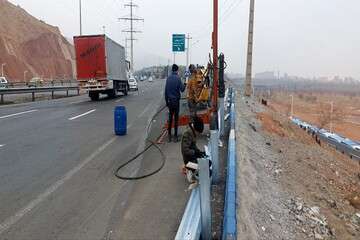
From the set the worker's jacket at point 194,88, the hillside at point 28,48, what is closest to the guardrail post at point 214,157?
the worker's jacket at point 194,88

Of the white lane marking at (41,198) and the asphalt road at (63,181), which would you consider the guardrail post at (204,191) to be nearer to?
the asphalt road at (63,181)

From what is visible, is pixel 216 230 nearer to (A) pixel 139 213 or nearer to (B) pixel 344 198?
(A) pixel 139 213

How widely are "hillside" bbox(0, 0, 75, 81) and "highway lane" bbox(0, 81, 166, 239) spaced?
2125 inches

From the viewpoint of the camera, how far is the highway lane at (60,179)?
5777mm

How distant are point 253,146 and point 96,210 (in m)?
6.98

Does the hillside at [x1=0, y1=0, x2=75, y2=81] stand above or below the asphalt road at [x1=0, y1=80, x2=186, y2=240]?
above

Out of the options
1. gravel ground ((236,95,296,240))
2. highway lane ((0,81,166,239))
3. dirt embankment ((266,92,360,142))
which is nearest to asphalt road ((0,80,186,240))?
highway lane ((0,81,166,239))

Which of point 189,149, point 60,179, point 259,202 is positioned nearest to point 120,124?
point 60,179

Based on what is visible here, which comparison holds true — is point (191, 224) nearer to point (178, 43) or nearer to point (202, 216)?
point (202, 216)

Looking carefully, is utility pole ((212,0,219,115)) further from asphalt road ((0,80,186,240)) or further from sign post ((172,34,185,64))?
sign post ((172,34,185,64))

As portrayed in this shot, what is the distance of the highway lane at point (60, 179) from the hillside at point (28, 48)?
177ft

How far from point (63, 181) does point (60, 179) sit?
170 mm

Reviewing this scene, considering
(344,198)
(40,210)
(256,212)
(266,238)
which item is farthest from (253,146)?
(40,210)

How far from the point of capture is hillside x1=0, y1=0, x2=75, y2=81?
65125 mm
